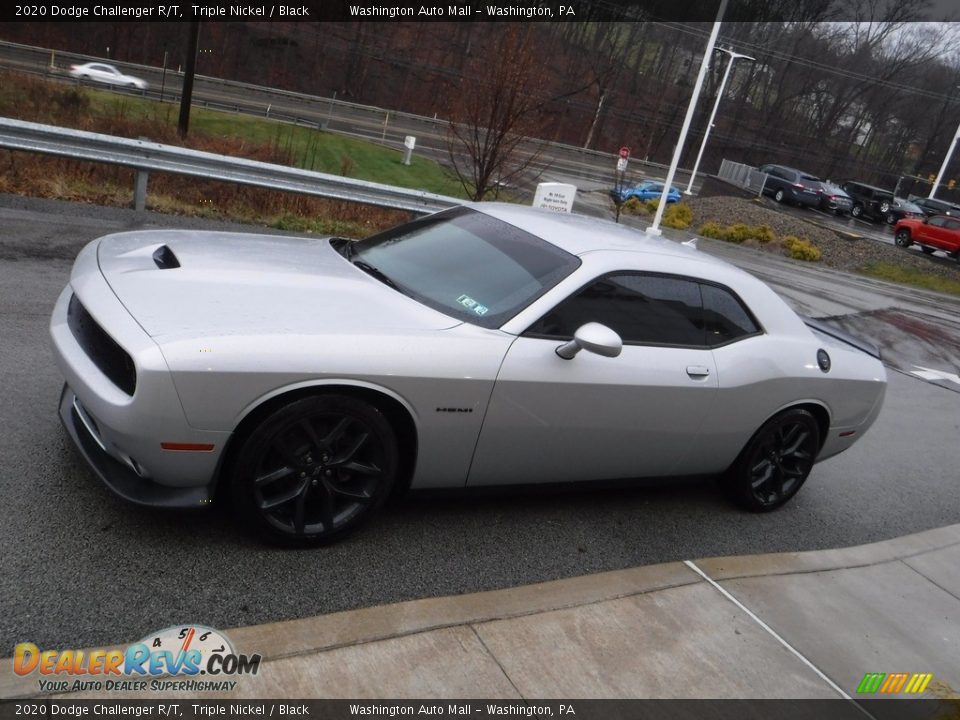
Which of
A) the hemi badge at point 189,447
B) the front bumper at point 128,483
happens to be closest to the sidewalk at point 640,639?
the front bumper at point 128,483

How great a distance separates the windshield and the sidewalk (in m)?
1.35

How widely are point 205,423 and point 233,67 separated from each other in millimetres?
61320

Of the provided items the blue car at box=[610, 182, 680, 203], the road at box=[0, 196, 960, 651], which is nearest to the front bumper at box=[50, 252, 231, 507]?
the road at box=[0, 196, 960, 651]

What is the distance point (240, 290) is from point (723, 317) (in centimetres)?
263

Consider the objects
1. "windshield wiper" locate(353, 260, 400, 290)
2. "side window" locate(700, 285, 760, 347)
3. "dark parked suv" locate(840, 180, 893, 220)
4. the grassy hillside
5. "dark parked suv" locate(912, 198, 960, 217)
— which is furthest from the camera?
"dark parked suv" locate(840, 180, 893, 220)

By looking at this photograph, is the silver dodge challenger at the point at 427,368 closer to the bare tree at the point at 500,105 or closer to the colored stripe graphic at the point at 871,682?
the colored stripe graphic at the point at 871,682

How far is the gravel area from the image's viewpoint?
28.5 metres

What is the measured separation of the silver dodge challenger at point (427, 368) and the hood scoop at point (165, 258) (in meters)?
0.01

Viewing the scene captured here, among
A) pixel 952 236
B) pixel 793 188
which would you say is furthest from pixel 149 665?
pixel 793 188

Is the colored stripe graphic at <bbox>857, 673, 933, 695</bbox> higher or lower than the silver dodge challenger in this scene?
lower

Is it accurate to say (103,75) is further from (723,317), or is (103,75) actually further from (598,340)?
(598,340)

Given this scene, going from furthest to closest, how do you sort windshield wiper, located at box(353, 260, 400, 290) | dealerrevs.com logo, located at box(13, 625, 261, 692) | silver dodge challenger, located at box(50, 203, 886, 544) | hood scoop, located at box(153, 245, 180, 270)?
1. windshield wiper, located at box(353, 260, 400, 290)
2. hood scoop, located at box(153, 245, 180, 270)
3. silver dodge challenger, located at box(50, 203, 886, 544)
4. dealerrevs.com logo, located at box(13, 625, 261, 692)

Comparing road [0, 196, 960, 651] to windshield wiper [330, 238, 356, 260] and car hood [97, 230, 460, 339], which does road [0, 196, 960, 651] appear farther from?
windshield wiper [330, 238, 356, 260]
